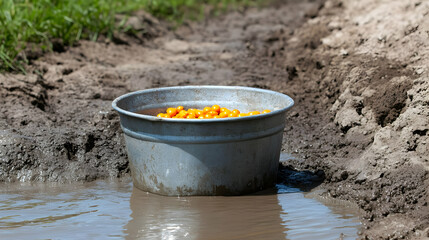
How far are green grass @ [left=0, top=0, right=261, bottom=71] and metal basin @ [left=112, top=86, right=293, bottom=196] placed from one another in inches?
100

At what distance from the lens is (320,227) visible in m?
3.96

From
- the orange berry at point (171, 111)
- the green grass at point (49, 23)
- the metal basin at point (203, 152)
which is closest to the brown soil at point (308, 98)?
the green grass at point (49, 23)

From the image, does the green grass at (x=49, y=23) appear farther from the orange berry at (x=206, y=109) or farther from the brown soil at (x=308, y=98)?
the orange berry at (x=206, y=109)

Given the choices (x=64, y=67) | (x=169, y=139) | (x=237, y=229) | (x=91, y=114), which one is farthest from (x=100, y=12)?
(x=237, y=229)

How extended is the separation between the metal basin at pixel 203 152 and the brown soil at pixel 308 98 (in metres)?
0.56

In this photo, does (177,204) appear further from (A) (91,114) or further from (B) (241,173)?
(A) (91,114)

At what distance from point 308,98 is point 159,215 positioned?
2707 mm

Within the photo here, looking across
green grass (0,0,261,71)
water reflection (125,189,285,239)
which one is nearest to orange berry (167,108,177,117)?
water reflection (125,189,285,239)

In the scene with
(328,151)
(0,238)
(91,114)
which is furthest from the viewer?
(91,114)

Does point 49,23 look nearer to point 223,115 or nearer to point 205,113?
point 205,113

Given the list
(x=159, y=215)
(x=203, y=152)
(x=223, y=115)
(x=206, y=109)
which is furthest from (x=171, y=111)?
(x=159, y=215)

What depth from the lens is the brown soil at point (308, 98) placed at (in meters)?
4.39

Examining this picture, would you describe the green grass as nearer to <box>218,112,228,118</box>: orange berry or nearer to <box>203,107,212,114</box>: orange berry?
<box>203,107,212,114</box>: orange berry

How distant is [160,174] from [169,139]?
33cm
